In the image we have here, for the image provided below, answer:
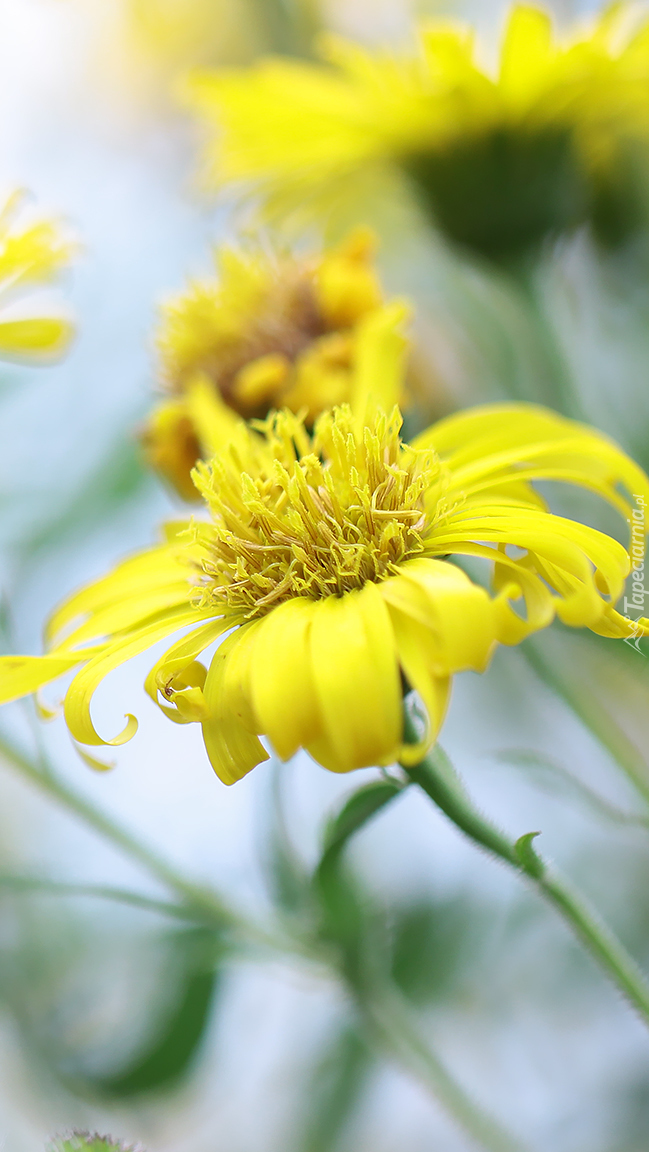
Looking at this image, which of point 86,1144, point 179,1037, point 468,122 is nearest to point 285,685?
point 86,1144

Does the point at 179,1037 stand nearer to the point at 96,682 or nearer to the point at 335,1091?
the point at 335,1091

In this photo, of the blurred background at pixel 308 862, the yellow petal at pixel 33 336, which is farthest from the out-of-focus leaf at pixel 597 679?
the yellow petal at pixel 33 336

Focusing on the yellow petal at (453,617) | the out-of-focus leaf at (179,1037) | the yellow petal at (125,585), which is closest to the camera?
the yellow petal at (453,617)

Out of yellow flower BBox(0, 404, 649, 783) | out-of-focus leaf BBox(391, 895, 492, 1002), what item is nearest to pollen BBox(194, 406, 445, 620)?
yellow flower BBox(0, 404, 649, 783)

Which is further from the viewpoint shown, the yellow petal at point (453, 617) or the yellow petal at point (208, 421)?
the yellow petal at point (208, 421)

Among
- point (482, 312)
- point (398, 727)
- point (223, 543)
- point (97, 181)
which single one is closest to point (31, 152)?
point (97, 181)

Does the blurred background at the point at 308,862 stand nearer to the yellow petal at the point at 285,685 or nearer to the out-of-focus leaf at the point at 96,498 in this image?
the out-of-focus leaf at the point at 96,498

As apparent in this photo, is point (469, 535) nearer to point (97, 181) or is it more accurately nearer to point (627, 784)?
point (627, 784)
